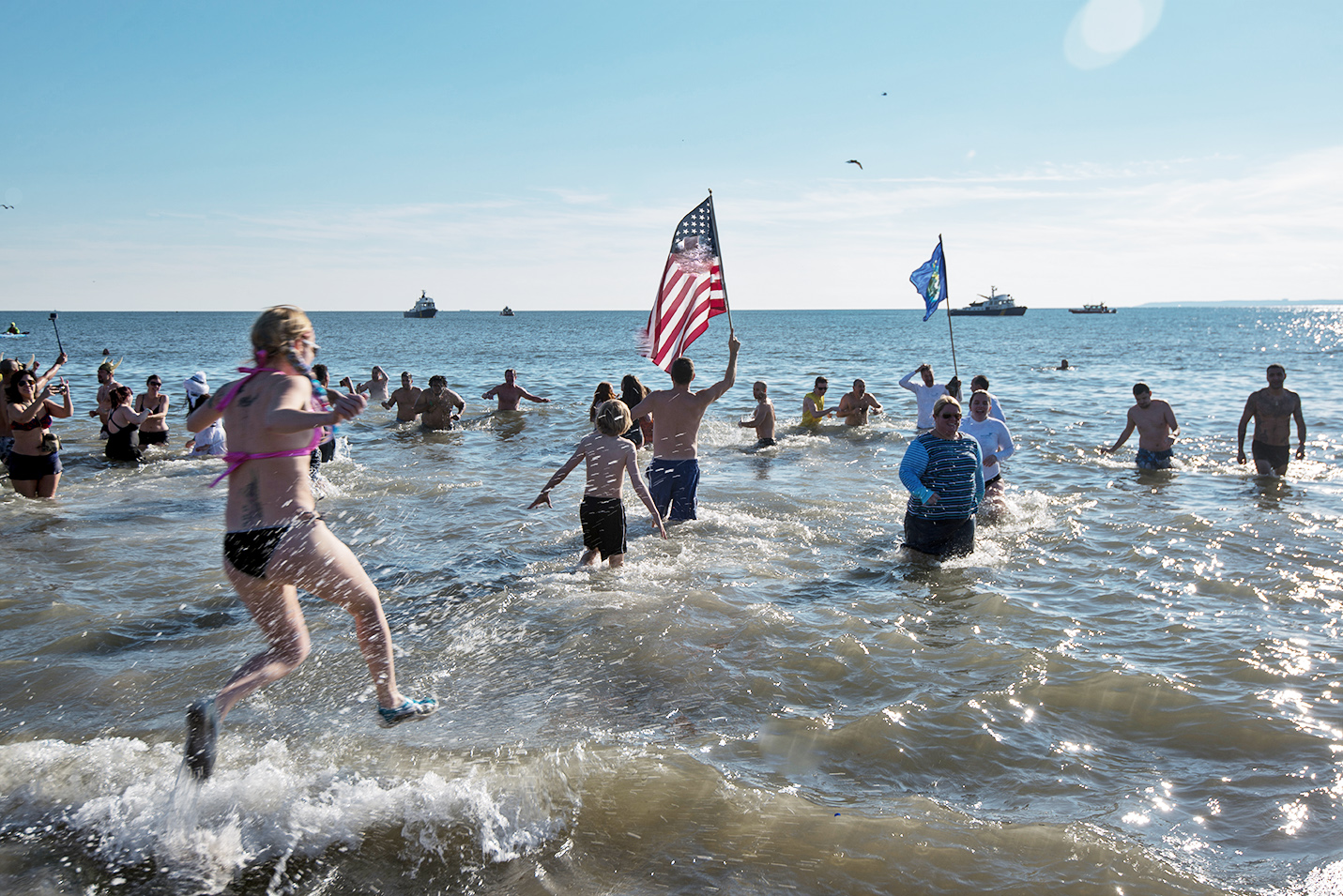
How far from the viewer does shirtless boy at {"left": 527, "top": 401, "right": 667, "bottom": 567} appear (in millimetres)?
6602

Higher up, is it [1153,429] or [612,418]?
[612,418]

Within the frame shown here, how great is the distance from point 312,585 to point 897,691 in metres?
3.47

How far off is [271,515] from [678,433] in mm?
4949

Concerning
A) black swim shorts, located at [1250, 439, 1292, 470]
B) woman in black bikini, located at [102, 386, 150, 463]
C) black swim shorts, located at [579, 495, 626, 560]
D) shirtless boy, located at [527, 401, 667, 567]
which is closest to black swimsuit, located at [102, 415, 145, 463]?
woman in black bikini, located at [102, 386, 150, 463]

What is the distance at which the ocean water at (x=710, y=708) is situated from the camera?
3348 millimetres

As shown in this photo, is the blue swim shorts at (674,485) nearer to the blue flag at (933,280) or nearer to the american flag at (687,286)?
the american flag at (687,286)

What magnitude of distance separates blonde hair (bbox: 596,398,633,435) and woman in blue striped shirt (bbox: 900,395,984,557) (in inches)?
95.3

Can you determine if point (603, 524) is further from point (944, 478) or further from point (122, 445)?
point (122, 445)

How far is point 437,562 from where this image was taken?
309 inches

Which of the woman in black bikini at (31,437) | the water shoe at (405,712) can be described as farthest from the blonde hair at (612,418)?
the woman in black bikini at (31,437)

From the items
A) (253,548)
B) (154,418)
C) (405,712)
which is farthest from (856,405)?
(253,548)

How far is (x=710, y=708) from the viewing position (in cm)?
474

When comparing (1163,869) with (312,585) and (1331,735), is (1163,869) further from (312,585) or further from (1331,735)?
(312,585)

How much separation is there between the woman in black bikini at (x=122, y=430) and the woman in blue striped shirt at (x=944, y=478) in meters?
12.6
